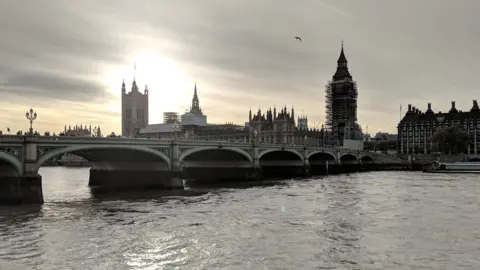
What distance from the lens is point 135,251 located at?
2056 cm

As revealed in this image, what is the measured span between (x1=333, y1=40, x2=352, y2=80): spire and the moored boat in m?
72.2

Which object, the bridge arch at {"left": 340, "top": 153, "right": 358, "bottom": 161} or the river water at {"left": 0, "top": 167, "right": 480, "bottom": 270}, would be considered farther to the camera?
the bridge arch at {"left": 340, "top": 153, "right": 358, "bottom": 161}

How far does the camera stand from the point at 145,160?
5719 cm

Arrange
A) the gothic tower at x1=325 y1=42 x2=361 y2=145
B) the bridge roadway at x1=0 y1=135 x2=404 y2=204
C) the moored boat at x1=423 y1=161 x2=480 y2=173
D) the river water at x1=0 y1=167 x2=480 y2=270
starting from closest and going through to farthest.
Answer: the river water at x1=0 y1=167 x2=480 y2=270 < the bridge roadway at x1=0 y1=135 x2=404 y2=204 < the moored boat at x1=423 y1=161 x2=480 y2=173 < the gothic tower at x1=325 y1=42 x2=361 y2=145

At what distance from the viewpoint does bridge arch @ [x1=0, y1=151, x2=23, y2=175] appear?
3580 cm

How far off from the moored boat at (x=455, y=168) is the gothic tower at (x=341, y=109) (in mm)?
59509

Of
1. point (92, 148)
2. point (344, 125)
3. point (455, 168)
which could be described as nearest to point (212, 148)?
point (92, 148)

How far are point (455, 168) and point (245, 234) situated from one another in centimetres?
8059

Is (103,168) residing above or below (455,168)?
above

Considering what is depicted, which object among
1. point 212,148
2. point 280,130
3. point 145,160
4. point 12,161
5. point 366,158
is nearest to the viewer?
point 12,161

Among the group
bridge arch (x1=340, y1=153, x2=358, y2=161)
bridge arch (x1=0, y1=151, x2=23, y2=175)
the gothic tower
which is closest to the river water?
bridge arch (x1=0, y1=151, x2=23, y2=175)

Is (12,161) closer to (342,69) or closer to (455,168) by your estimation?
(455,168)

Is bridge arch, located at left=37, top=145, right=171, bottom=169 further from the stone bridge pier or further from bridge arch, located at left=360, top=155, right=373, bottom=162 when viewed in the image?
bridge arch, located at left=360, top=155, right=373, bottom=162

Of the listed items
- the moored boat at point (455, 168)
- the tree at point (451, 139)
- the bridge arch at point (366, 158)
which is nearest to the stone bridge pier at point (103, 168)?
the moored boat at point (455, 168)
